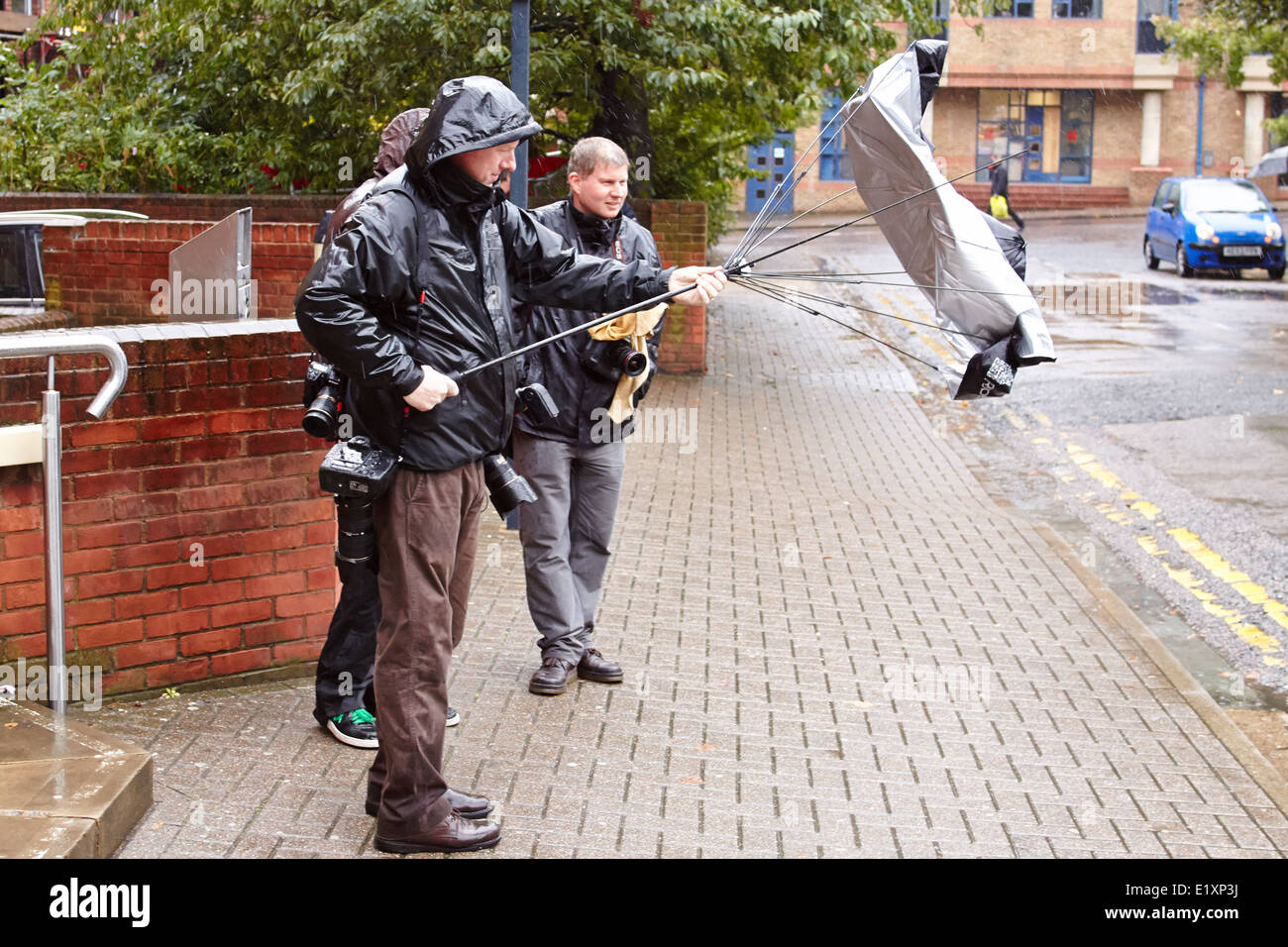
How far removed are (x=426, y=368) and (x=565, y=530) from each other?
6.43ft

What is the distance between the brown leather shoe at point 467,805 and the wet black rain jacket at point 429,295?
101 centimetres

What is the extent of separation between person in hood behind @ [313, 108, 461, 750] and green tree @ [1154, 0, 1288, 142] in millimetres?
21543

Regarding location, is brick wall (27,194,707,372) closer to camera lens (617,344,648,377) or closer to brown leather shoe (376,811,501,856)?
camera lens (617,344,648,377)

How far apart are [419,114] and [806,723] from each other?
2573 mm

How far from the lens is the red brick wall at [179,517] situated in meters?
5.00

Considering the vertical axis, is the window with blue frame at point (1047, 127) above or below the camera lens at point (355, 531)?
above

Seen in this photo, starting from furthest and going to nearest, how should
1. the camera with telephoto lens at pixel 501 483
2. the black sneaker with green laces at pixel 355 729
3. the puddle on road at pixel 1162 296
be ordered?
the puddle on road at pixel 1162 296, the black sneaker with green laces at pixel 355 729, the camera with telephoto lens at pixel 501 483

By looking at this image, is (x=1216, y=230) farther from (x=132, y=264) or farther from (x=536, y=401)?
(x=536, y=401)

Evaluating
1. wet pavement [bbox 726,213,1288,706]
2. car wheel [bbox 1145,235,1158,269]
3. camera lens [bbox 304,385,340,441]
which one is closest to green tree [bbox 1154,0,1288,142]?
car wheel [bbox 1145,235,1158,269]

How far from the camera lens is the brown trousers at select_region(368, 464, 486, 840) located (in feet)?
13.3

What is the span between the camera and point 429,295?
4.04m

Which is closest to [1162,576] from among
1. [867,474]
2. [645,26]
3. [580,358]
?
[867,474]

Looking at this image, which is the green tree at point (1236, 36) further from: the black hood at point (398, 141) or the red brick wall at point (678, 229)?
the black hood at point (398, 141)

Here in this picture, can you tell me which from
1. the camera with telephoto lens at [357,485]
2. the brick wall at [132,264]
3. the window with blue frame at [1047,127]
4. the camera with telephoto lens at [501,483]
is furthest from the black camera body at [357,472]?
the window with blue frame at [1047,127]
